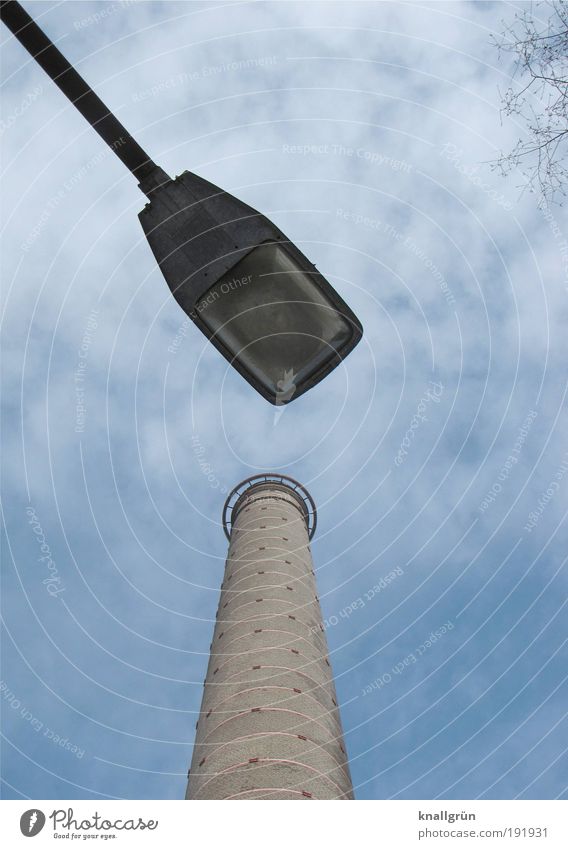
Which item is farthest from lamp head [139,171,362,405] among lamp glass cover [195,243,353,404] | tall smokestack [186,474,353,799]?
tall smokestack [186,474,353,799]

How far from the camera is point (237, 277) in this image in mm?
3482

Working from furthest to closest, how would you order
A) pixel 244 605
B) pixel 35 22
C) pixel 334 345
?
pixel 244 605 → pixel 334 345 → pixel 35 22

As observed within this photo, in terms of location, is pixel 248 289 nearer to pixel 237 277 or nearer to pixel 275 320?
pixel 237 277

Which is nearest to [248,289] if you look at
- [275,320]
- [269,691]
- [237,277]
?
[237,277]

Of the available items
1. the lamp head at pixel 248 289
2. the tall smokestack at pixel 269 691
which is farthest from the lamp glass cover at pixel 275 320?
the tall smokestack at pixel 269 691

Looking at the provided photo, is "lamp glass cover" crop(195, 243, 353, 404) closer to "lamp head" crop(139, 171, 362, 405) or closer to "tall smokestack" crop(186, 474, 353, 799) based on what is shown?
"lamp head" crop(139, 171, 362, 405)

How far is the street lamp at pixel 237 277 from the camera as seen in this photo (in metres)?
3.40

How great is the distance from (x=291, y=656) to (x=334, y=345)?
45.7ft

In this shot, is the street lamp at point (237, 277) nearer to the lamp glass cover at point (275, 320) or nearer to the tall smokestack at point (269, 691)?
the lamp glass cover at point (275, 320)

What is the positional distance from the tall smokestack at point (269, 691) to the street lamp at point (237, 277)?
10.4 meters
